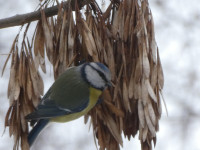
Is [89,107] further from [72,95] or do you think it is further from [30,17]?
[30,17]

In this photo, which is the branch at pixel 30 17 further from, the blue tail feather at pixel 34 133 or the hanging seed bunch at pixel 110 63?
the blue tail feather at pixel 34 133

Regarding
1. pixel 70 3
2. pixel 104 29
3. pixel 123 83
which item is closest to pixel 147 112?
pixel 123 83

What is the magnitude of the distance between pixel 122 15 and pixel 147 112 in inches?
9.9

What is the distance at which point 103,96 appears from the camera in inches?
42.7

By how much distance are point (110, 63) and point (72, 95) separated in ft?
0.72

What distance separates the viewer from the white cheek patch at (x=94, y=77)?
3.55ft

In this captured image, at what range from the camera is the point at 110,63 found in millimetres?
1007

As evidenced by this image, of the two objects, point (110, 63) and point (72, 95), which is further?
point (72, 95)

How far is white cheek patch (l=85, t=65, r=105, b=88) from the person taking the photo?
42.6 inches

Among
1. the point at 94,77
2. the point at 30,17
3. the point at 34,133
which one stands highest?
the point at 30,17

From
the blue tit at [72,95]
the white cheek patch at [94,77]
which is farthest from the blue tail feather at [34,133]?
the white cheek patch at [94,77]

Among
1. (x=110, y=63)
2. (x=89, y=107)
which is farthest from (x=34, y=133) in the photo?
(x=110, y=63)

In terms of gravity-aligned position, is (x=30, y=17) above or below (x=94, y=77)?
above

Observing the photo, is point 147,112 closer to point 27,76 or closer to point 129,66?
point 129,66
